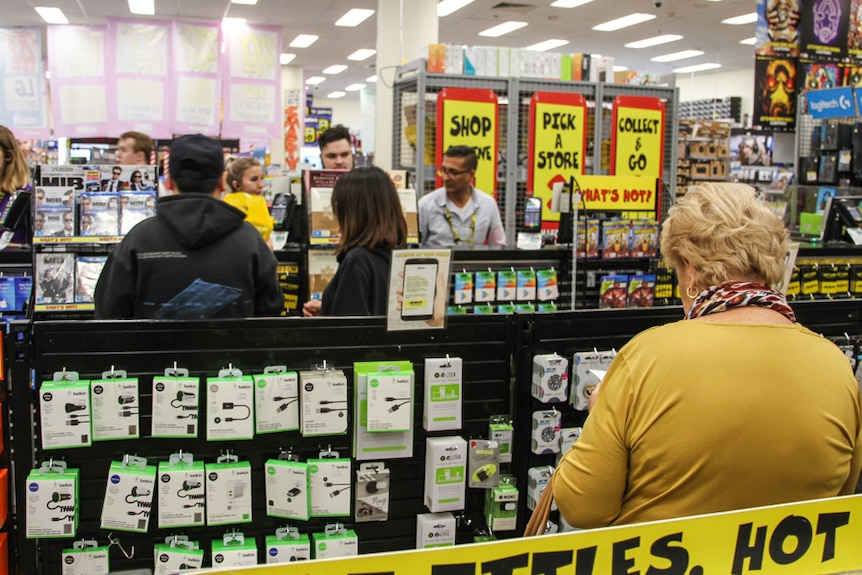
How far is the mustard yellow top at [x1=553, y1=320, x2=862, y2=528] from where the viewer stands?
4.85 ft

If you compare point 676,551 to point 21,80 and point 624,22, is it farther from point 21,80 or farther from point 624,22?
point 624,22

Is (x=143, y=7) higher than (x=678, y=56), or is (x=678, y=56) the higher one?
(x=678, y=56)

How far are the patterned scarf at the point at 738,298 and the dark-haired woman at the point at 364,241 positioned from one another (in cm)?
141

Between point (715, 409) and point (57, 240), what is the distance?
10.8ft

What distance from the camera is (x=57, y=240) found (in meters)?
3.72

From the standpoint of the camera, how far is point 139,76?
8.83 meters

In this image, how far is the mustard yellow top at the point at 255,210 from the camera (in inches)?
191

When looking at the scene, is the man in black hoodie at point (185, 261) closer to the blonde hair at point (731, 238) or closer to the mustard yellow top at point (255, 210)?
the blonde hair at point (731, 238)

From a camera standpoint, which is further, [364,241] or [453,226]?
[453,226]

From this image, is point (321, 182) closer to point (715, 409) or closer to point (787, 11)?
point (715, 409)

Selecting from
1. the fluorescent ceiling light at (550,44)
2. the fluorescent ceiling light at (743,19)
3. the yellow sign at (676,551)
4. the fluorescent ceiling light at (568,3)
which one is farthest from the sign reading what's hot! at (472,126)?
the fluorescent ceiling light at (550,44)

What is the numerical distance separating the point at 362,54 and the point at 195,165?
16922mm

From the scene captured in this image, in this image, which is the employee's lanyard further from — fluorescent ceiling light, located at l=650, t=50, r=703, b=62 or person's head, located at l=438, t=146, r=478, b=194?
fluorescent ceiling light, located at l=650, t=50, r=703, b=62

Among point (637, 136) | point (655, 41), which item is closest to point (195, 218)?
point (637, 136)
